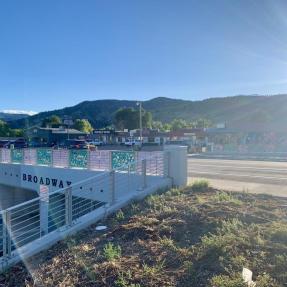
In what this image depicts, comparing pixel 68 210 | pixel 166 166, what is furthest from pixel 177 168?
pixel 68 210

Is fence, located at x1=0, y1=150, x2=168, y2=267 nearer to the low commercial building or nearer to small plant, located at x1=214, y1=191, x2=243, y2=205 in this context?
small plant, located at x1=214, y1=191, x2=243, y2=205

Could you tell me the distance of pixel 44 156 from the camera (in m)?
18.0

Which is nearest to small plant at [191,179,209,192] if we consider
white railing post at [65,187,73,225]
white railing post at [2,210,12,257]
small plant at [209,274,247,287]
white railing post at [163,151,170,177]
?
white railing post at [163,151,170,177]

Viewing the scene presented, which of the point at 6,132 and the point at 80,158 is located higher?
the point at 80,158

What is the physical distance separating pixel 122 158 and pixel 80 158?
2.55 m

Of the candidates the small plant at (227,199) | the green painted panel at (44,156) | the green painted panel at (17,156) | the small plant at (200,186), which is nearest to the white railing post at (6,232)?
the small plant at (227,199)

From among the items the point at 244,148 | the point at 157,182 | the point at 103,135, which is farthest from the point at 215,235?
the point at 103,135

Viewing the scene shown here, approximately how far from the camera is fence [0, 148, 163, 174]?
13672mm

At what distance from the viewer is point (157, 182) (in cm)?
1056

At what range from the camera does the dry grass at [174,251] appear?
4.83 meters

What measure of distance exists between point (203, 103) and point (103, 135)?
11655 cm

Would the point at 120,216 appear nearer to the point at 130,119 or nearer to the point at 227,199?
the point at 227,199

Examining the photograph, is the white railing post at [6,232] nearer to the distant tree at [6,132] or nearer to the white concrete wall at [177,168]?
the white concrete wall at [177,168]

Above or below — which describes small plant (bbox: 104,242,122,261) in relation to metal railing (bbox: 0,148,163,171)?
below
